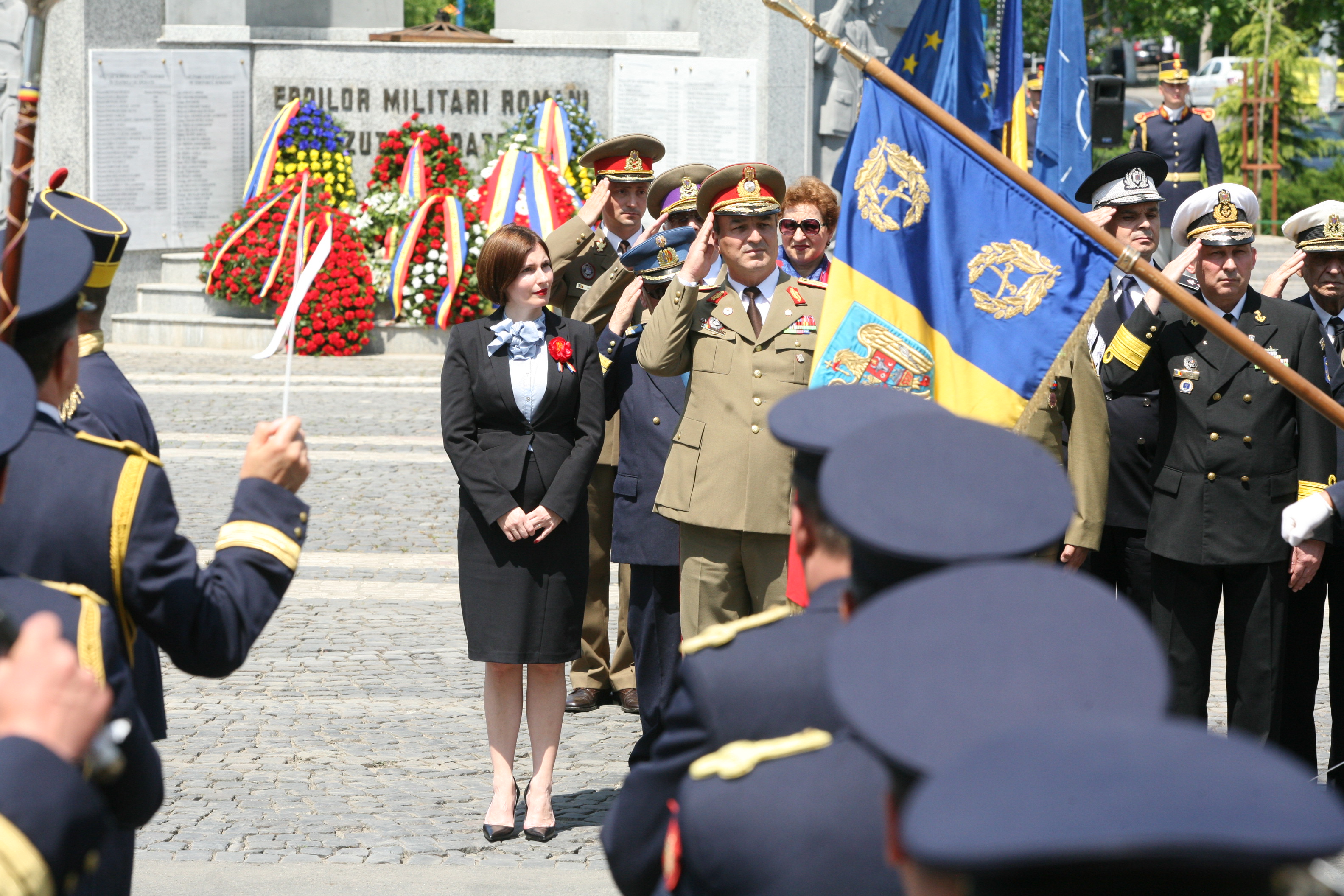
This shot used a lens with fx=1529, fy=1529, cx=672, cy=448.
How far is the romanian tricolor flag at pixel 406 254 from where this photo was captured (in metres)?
15.5

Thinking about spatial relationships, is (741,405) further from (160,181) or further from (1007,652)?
(160,181)

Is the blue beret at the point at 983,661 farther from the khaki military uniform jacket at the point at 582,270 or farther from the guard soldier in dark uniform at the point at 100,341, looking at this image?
the khaki military uniform jacket at the point at 582,270

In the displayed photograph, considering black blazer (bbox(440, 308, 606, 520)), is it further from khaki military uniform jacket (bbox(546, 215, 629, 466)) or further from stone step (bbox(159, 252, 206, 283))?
stone step (bbox(159, 252, 206, 283))

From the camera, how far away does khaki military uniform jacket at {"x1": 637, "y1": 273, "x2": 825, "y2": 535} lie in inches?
190

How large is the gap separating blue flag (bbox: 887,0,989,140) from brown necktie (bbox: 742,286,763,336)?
0.83m

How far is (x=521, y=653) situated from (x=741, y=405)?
1053mm

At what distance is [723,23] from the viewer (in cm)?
1631

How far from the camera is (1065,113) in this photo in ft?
22.7

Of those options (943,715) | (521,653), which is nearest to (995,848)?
(943,715)

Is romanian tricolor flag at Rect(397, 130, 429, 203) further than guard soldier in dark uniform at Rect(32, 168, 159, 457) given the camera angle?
Yes

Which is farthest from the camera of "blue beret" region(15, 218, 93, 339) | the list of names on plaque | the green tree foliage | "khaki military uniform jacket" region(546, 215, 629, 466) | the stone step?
the green tree foliage

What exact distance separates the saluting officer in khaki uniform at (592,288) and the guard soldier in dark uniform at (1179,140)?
11.3 metres

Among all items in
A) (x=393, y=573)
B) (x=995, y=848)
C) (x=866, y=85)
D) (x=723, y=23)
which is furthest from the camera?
(x=723, y=23)

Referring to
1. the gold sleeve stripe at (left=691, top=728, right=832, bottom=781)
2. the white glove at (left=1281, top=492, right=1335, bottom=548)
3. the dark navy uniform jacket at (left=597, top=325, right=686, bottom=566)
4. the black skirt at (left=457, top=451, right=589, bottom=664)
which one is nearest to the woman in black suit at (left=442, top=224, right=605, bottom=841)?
the black skirt at (left=457, top=451, right=589, bottom=664)
